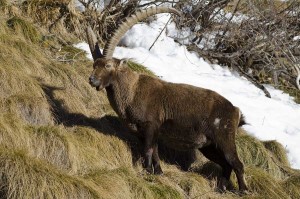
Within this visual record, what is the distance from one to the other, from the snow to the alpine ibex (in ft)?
8.71

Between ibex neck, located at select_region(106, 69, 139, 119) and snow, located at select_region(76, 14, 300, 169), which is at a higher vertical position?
ibex neck, located at select_region(106, 69, 139, 119)

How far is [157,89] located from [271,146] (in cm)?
296

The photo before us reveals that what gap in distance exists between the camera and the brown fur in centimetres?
875

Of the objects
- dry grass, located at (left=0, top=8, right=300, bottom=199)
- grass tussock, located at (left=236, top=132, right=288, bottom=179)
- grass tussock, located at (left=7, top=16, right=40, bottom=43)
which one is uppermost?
grass tussock, located at (left=7, top=16, right=40, bottom=43)

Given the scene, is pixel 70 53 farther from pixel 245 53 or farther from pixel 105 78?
pixel 245 53

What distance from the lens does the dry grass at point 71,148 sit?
276 inches

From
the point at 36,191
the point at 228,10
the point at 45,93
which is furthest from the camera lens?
the point at 228,10

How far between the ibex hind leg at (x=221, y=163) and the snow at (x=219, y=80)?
89.3 inches

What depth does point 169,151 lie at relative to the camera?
32.0 feet

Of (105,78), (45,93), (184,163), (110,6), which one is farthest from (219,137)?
(110,6)

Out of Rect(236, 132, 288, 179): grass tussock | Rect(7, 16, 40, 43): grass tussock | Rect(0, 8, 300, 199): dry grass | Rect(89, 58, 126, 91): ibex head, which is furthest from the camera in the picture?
Rect(7, 16, 40, 43): grass tussock

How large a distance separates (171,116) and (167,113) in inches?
3.1

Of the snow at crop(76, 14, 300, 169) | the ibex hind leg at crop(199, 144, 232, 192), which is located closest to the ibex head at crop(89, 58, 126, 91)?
the ibex hind leg at crop(199, 144, 232, 192)

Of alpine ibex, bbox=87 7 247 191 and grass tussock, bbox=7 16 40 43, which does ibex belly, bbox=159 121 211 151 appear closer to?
alpine ibex, bbox=87 7 247 191
